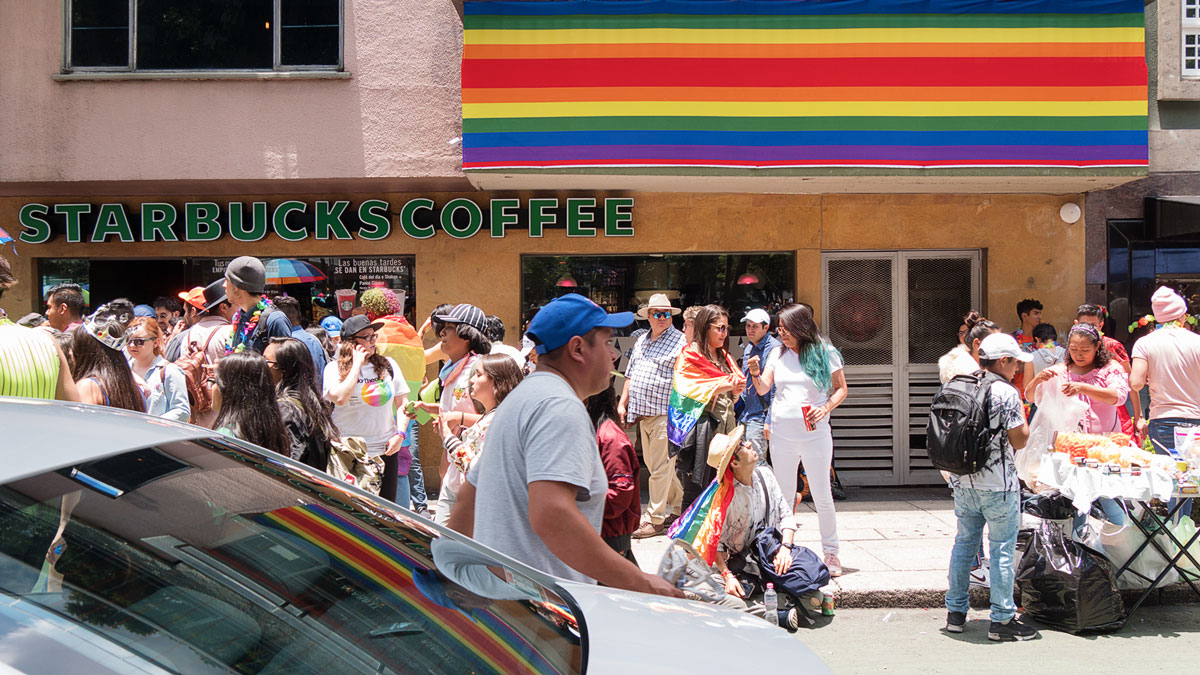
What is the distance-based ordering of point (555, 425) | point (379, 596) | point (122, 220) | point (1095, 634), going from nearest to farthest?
point (379, 596)
point (555, 425)
point (1095, 634)
point (122, 220)

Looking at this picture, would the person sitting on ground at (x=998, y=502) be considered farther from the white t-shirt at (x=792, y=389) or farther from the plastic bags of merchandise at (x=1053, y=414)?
the plastic bags of merchandise at (x=1053, y=414)

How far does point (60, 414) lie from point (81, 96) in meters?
8.38

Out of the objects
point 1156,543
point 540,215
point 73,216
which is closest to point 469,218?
point 540,215

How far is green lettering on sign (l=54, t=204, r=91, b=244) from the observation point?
32.5ft

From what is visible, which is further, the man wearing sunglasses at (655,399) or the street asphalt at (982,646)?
the man wearing sunglasses at (655,399)

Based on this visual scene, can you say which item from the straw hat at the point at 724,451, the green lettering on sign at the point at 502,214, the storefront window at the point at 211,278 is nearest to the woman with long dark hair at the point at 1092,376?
the straw hat at the point at 724,451

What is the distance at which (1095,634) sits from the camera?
5.98 metres

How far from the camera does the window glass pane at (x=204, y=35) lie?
9.59 metres

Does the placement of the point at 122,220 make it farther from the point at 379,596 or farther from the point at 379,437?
the point at 379,596

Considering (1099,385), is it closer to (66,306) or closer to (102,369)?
(102,369)

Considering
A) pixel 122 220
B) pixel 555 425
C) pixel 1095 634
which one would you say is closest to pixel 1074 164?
pixel 1095 634

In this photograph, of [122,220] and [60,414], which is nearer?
[60,414]

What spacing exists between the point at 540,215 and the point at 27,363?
20.4 ft

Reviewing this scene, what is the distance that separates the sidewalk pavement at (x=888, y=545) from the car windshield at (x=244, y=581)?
13.4ft
